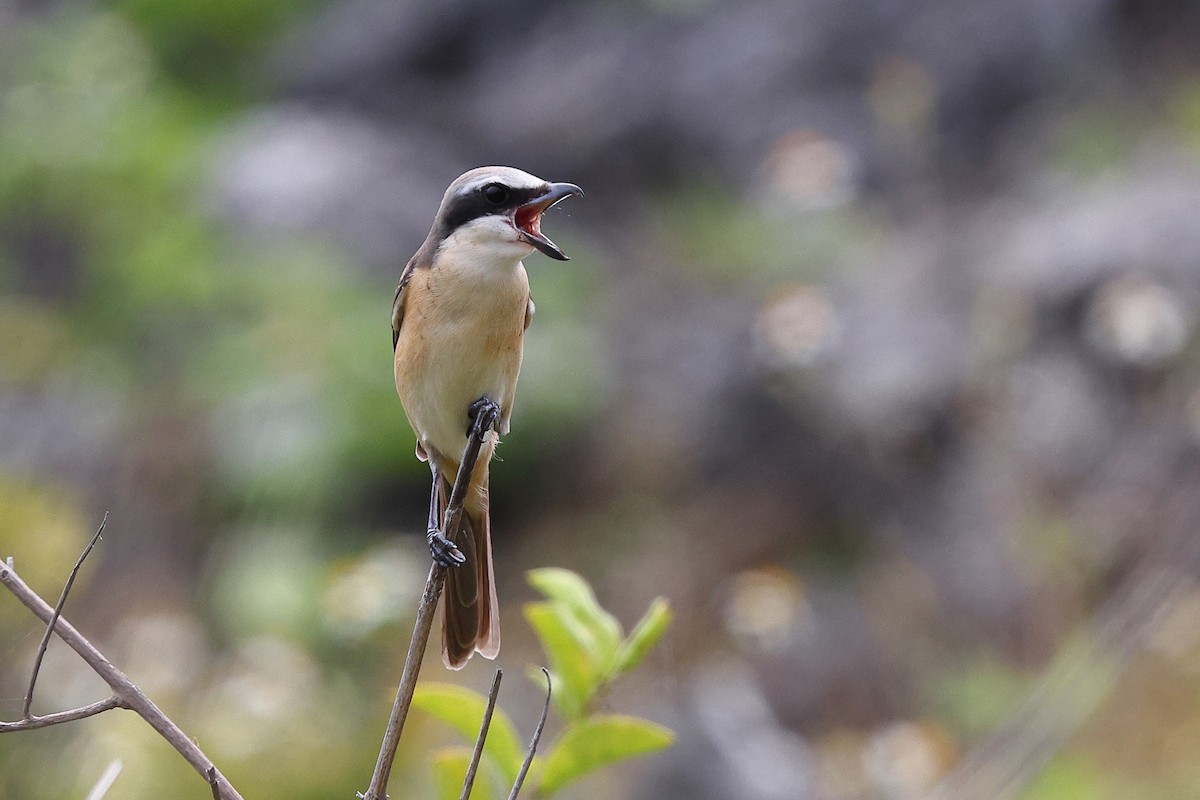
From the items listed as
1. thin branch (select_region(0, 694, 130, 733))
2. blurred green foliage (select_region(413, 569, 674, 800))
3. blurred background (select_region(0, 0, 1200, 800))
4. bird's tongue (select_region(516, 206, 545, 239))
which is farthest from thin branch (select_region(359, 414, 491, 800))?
blurred background (select_region(0, 0, 1200, 800))

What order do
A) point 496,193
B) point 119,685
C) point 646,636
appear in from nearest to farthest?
point 119,685 < point 646,636 < point 496,193

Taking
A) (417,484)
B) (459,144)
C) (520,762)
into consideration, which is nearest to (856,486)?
(417,484)

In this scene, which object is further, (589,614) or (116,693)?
(589,614)

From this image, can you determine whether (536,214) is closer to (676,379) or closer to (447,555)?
(447,555)

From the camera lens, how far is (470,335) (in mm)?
1960

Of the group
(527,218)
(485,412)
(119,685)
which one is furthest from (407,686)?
(527,218)

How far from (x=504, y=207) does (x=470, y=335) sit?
21cm

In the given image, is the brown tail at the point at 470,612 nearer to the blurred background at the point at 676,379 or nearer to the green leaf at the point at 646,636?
the green leaf at the point at 646,636

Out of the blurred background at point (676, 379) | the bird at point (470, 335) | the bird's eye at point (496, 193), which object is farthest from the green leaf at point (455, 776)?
the blurred background at point (676, 379)

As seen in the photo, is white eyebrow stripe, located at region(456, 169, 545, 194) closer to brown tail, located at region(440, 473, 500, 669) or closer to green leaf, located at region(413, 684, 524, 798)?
brown tail, located at region(440, 473, 500, 669)

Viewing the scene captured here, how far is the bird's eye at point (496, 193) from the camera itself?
190cm

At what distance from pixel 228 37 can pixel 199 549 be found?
4.57 m

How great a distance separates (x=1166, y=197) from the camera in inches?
203

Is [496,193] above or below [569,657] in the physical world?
above
